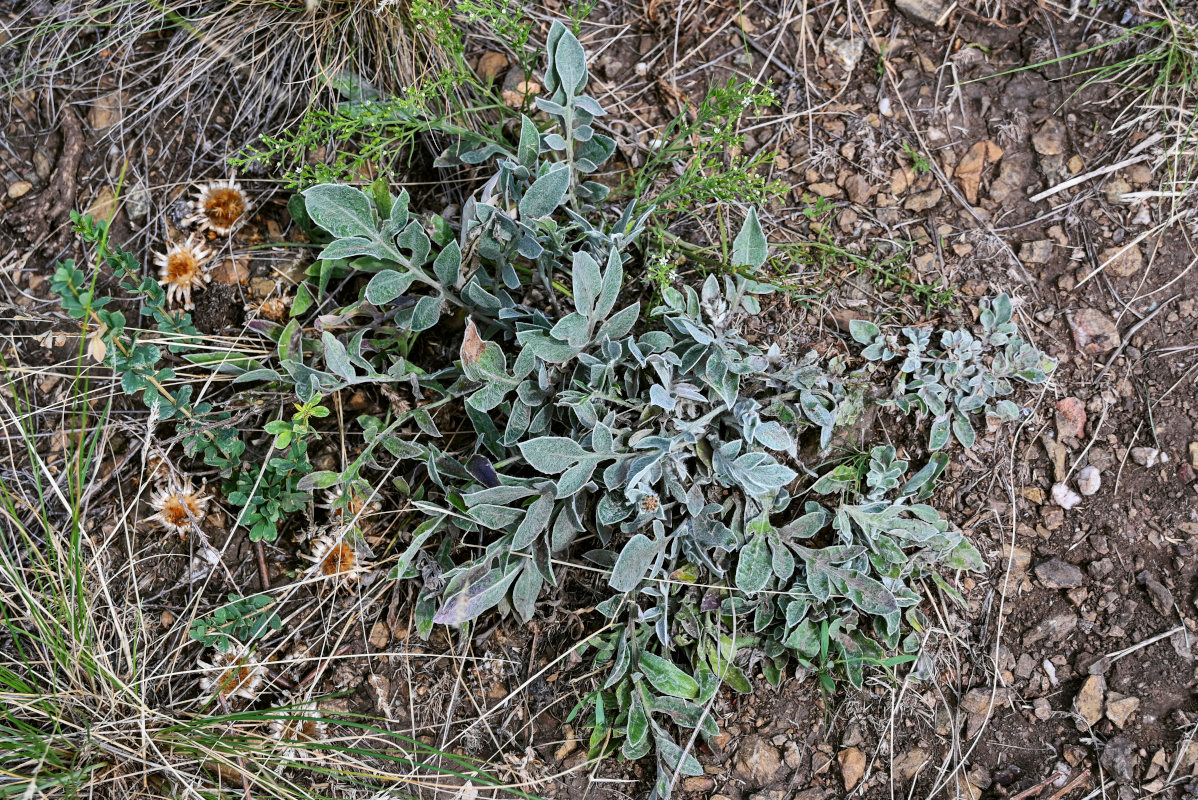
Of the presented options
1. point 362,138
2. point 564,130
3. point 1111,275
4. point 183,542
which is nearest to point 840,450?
point 1111,275

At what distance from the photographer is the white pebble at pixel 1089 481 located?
7.47 feet

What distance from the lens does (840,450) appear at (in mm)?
2266

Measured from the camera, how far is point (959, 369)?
2236mm

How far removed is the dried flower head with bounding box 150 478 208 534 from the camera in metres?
2.26

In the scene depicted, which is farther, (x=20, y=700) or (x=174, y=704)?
(x=174, y=704)

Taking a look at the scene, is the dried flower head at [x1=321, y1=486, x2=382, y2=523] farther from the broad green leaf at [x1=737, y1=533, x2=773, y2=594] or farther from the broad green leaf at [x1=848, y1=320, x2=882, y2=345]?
the broad green leaf at [x1=848, y1=320, x2=882, y2=345]

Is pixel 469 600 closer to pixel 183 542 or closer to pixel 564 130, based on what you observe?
pixel 183 542

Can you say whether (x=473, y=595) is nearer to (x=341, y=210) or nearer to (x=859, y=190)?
(x=341, y=210)

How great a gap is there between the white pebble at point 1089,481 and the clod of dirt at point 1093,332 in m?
0.34

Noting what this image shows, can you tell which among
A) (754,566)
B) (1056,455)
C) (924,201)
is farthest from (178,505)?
(1056,455)

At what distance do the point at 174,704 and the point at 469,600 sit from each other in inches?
34.0

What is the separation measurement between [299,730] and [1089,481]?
7.36 feet

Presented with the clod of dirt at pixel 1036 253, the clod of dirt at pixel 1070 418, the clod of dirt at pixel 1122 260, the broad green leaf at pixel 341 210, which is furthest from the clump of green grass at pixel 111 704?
the clod of dirt at pixel 1122 260

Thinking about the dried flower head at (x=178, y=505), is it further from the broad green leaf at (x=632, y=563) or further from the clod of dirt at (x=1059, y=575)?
the clod of dirt at (x=1059, y=575)
